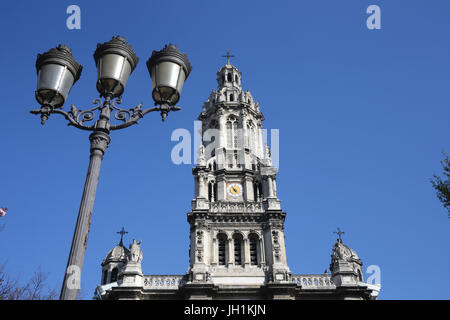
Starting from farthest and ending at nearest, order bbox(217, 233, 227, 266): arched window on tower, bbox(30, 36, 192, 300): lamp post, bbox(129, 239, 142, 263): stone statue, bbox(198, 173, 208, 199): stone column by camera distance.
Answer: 1. bbox(198, 173, 208, 199): stone column
2. bbox(217, 233, 227, 266): arched window on tower
3. bbox(129, 239, 142, 263): stone statue
4. bbox(30, 36, 192, 300): lamp post

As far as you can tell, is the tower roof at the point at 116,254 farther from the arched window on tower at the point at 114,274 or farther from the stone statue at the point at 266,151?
the stone statue at the point at 266,151

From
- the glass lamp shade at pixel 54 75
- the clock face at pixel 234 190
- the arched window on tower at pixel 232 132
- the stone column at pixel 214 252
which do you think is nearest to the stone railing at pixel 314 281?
the stone column at pixel 214 252

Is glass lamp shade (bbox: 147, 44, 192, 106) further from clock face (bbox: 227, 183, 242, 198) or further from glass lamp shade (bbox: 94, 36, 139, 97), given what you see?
clock face (bbox: 227, 183, 242, 198)

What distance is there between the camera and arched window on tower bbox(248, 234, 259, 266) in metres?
34.6

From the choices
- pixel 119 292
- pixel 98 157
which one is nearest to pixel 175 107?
pixel 98 157

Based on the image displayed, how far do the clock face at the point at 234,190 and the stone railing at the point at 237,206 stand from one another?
205 centimetres

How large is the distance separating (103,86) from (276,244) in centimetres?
2763

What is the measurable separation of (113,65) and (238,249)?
28.4 meters

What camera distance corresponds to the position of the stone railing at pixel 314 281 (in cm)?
3247

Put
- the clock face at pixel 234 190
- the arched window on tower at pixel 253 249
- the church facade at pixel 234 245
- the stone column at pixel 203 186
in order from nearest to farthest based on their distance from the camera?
1. the church facade at pixel 234 245
2. the arched window on tower at pixel 253 249
3. the stone column at pixel 203 186
4. the clock face at pixel 234 190

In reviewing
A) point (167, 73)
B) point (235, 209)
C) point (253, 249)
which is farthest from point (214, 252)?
point (167, 73)

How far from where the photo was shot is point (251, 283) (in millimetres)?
32406

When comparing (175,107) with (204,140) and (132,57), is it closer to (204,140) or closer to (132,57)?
(132,57)

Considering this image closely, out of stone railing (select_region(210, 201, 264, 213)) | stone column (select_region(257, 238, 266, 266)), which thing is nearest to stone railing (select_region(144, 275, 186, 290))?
stone column (select_region(257, 238, 266, 266))
